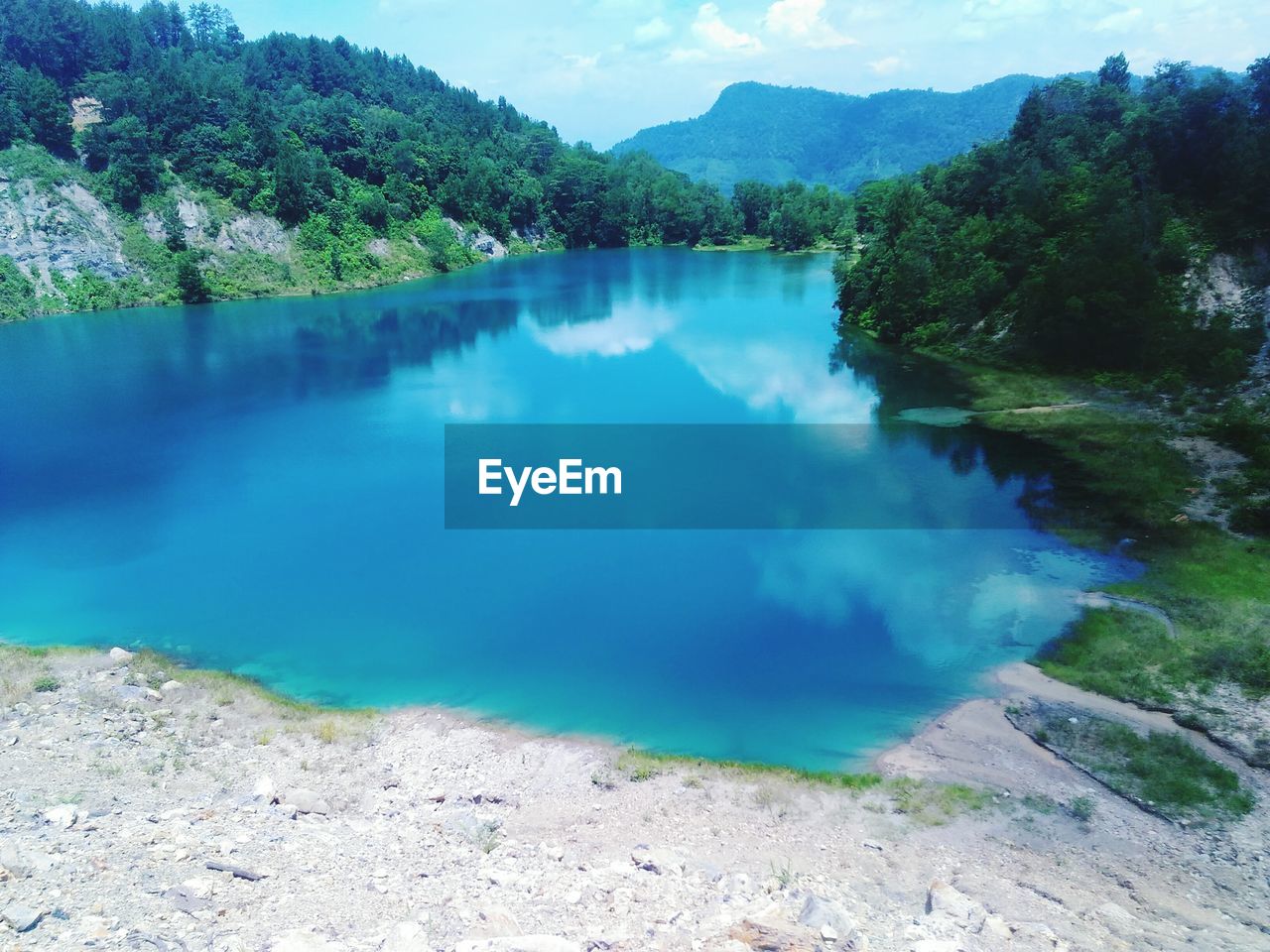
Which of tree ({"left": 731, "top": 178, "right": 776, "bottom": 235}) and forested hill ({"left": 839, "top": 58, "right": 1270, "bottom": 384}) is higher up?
A: tree ({"left": 731, "top": 178, "right": 776, "bottom": 235})

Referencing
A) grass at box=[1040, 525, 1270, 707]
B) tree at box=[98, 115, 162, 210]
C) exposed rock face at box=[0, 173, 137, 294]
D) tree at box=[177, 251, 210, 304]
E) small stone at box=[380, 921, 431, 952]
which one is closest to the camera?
small stone at box=[380, 921, 431, 952]

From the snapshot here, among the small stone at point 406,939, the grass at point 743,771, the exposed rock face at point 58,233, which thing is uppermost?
the exposed rock face at point 58,233

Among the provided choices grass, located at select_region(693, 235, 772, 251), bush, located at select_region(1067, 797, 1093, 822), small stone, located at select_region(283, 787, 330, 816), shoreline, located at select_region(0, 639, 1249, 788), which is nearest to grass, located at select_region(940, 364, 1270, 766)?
shoreline, located at select_region(0, 639, 1249, 788)

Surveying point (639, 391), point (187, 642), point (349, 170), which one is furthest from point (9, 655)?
point (349, 170)

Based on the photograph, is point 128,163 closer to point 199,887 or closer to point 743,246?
point 743,246

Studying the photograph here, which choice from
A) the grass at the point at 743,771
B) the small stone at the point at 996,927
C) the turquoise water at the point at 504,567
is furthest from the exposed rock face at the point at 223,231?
the small stone at the point at 996,927

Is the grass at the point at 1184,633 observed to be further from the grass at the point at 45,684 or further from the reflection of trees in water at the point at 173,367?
the reflection of trees in water at the point at 173,367

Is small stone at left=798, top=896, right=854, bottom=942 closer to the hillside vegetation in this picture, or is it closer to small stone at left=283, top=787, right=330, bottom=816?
small stone at left=283, top=787, right=330, bottom=816
